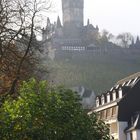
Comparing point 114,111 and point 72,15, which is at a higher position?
point 72,15

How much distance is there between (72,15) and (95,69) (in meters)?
49.1

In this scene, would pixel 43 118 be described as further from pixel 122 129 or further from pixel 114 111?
pixel 114 111

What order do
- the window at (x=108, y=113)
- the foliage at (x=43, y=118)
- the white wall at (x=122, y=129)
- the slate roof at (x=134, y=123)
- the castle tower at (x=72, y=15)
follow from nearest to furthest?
the foliage at (x=43, y=118), the slate roof at (x=134, y=123), the white wall at (x=122, y=129), the window at (x=108, y=113), the castle tower at (x=72, y=15)

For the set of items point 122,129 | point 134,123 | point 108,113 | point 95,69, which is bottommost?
point 122,129

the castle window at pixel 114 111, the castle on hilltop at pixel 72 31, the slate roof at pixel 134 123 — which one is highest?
the castle on hilltop at pixel 72 31

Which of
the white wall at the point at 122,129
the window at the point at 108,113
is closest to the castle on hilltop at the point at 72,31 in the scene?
the window at the point at 108,113

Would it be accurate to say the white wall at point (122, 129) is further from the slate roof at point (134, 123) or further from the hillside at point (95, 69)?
the hillside at point (95, 69)

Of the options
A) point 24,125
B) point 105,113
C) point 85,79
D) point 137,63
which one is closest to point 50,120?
point 24,125

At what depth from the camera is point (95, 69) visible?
149m

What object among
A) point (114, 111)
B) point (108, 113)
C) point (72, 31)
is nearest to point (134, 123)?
point (114, 111)

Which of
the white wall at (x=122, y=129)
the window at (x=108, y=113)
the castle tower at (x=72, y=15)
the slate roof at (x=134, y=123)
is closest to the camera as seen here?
the slate roof at (x=134, y=123)

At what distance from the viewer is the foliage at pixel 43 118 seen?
18.0 metres

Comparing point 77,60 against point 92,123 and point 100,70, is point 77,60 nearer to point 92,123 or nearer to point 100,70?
point 100,70

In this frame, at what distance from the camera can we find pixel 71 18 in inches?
7598
